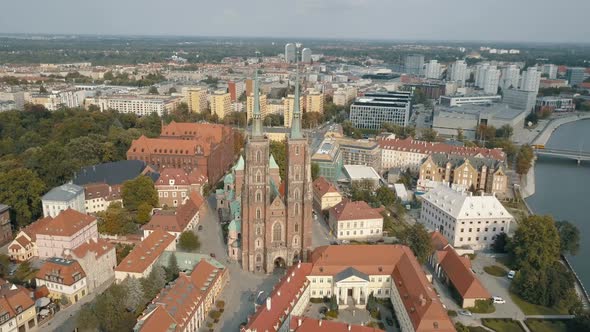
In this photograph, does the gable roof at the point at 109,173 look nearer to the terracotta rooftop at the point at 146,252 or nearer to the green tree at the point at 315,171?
the terracotta rooftop at the point at 146,252

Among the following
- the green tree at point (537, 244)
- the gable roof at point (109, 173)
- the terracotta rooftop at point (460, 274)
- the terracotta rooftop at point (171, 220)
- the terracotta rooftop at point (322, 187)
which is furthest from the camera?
the gable roof at point (109, 173)

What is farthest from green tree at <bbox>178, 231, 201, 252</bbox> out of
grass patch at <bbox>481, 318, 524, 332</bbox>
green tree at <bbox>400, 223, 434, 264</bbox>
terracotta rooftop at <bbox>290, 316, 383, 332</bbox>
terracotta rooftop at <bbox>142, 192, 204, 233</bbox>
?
grass patch at <bbox>481, 318, 524, 332</bbox>

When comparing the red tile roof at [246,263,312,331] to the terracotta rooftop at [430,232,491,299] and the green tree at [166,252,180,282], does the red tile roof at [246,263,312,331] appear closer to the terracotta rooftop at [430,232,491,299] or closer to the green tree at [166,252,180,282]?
the green tree at [166,252,180,282]

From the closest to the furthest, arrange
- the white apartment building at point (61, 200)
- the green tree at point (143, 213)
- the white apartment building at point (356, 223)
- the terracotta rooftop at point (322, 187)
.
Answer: the white apartment building at point (61, 200) < the white apartment building at point (356, 223) < the green tree at point (143, 213) < the terracotta rooftop at point (322, 187)


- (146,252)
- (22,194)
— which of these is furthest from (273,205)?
(22,194)

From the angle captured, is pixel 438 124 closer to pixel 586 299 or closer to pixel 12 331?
pixel 586 299

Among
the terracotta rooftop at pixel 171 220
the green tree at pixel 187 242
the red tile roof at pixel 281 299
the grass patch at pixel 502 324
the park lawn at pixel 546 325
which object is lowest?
the park lawn at pixel 546 325

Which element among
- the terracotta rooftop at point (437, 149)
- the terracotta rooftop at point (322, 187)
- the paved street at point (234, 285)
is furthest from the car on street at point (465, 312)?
the terracotta rooftop at point (437, 149)

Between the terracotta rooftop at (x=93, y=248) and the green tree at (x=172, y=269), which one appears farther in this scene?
the green tree at (x=172, y=269)
